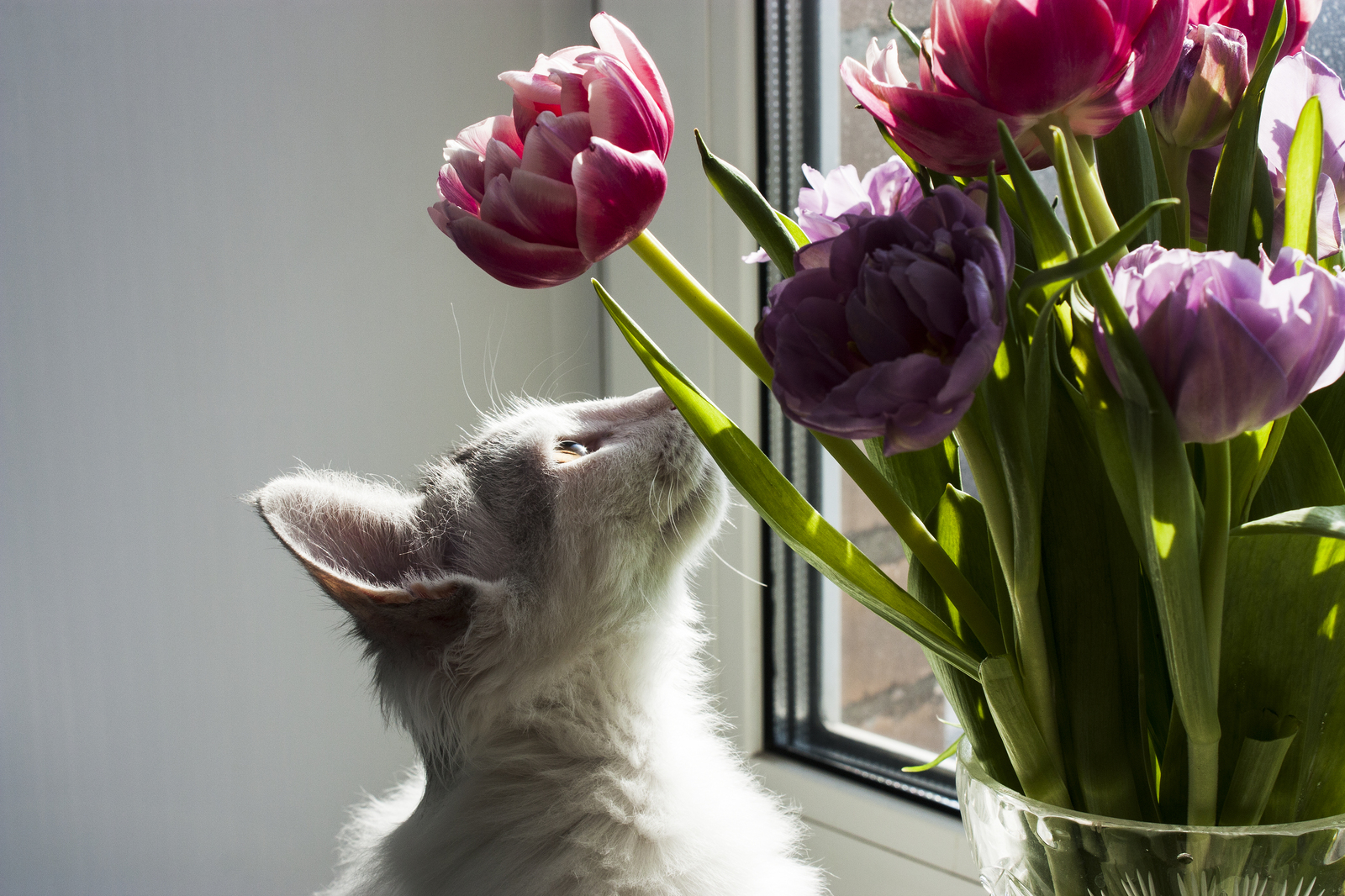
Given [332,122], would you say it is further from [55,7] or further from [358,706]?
[358,706]

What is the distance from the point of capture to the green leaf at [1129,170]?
0.32m

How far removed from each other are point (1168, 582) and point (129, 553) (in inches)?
31.4

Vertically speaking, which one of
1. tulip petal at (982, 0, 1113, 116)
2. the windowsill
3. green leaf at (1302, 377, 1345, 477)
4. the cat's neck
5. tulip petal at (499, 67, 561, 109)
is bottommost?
the windowsill

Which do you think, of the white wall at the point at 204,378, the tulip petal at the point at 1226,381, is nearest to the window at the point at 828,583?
the white wall at the point at 204,378

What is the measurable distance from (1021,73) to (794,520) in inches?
5.4

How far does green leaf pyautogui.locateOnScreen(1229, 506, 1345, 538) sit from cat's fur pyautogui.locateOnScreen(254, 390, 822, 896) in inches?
14.7

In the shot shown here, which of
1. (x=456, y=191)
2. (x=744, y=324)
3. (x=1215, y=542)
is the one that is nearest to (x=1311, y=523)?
(x=1215, y=542)

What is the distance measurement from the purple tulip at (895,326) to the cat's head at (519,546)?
35cm

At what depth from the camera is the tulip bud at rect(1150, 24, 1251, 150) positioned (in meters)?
0.28

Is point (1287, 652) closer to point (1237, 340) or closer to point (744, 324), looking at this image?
point (1237, 340)

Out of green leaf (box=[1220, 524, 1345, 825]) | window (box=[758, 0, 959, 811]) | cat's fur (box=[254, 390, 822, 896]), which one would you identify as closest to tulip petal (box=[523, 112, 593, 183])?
green leaf (box=[1220, 524, 1345, 825])

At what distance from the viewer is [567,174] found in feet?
0.83

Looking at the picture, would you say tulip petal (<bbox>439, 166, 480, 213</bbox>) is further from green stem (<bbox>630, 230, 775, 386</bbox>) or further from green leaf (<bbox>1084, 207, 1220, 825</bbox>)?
green leaf (<bbox>1084, 207, 1220, 825</bbox>)

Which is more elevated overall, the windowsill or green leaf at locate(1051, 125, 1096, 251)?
green leaf at locate(1051, 125, 1096, 251)
